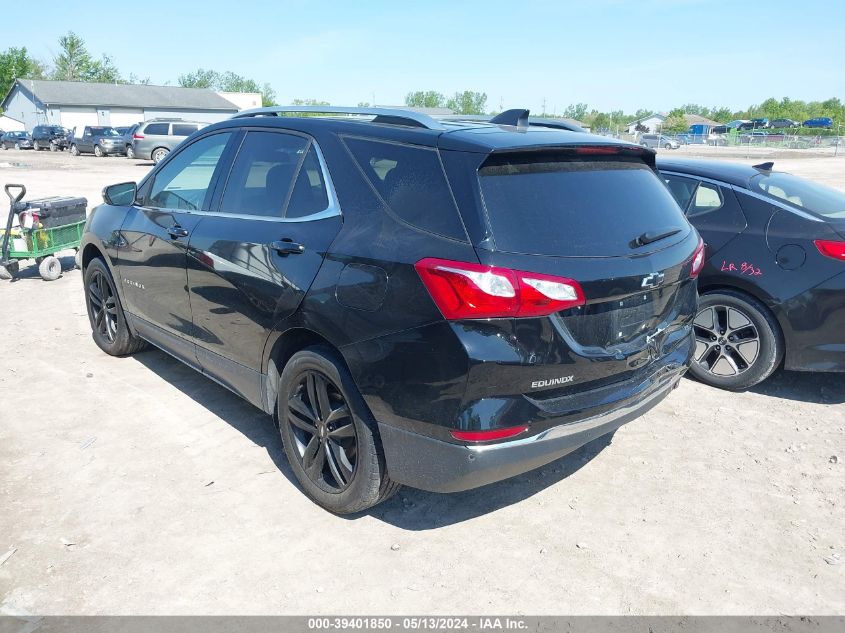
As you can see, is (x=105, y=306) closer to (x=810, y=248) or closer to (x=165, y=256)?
(x=165, y=256)

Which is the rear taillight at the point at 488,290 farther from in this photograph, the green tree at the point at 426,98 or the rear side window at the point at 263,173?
the green tree at the point at 426,98

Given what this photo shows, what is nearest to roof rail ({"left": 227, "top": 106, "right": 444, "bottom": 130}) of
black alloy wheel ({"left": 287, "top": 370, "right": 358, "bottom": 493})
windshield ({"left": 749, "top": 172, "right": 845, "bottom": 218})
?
black alloy wheel ({"left": 287, "top": 370, "right": 358, "bottom": 493})

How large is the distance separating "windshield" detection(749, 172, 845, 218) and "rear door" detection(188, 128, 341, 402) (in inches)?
139

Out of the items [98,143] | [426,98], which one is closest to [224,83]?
[426,98]

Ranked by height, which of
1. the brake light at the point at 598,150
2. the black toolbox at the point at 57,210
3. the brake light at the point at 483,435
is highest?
the brake light at the point at 598,150

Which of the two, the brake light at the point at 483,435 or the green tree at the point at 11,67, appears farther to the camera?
the green tree at the point at 11,67

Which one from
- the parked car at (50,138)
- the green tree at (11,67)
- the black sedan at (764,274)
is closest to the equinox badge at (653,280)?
the black sedan at (764,274)

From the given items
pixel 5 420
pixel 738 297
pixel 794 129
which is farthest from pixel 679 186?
pixel 794 129

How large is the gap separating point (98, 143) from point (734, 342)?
4008 cm

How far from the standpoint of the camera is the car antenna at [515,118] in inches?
138

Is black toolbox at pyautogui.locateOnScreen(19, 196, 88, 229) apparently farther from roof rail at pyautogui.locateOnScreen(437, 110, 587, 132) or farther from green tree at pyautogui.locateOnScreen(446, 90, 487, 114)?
green tree at pyautogui.locateOnScreen(446, 90, 487, 114)

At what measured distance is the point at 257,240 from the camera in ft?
11.9

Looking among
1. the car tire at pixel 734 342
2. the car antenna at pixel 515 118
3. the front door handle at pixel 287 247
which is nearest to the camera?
the front door handle at pixel 287 247

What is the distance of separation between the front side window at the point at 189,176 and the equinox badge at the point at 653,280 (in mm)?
2634
